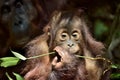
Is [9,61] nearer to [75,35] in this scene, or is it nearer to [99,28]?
[75,35]

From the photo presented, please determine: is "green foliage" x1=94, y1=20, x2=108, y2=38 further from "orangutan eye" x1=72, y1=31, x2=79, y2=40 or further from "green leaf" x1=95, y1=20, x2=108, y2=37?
"orangutan eye" x1=72, y1=31, x2=79, y2=40

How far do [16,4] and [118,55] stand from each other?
1.08 m

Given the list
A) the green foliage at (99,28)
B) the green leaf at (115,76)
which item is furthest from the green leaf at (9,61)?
the green foliage at (99,28)

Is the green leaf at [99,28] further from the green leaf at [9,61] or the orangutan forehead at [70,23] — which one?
the green leaf at [9,61]

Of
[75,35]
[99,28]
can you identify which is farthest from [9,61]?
[99,28]

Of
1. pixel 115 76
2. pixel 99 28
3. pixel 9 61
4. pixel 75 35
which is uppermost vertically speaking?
pixel 75 35

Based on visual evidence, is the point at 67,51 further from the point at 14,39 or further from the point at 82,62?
the point at 14,39

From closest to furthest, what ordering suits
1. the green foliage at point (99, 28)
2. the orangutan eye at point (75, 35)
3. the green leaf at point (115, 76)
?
the orangutan eye at point (75, 35) < the green leaf at point (115, 76) < the green foliage at point (99, 28)

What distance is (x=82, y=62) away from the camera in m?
3.12

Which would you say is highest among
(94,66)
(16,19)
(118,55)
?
(16,19)

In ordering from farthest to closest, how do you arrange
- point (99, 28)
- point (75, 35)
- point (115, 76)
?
point (99, 28) → point (115, 76) → point (75, 35)

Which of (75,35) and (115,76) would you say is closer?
(75,35)

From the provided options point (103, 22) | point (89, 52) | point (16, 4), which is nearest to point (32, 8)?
point (16, 4)

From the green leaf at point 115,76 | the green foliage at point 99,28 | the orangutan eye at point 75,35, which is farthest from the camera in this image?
the green foliage at point 99,28
